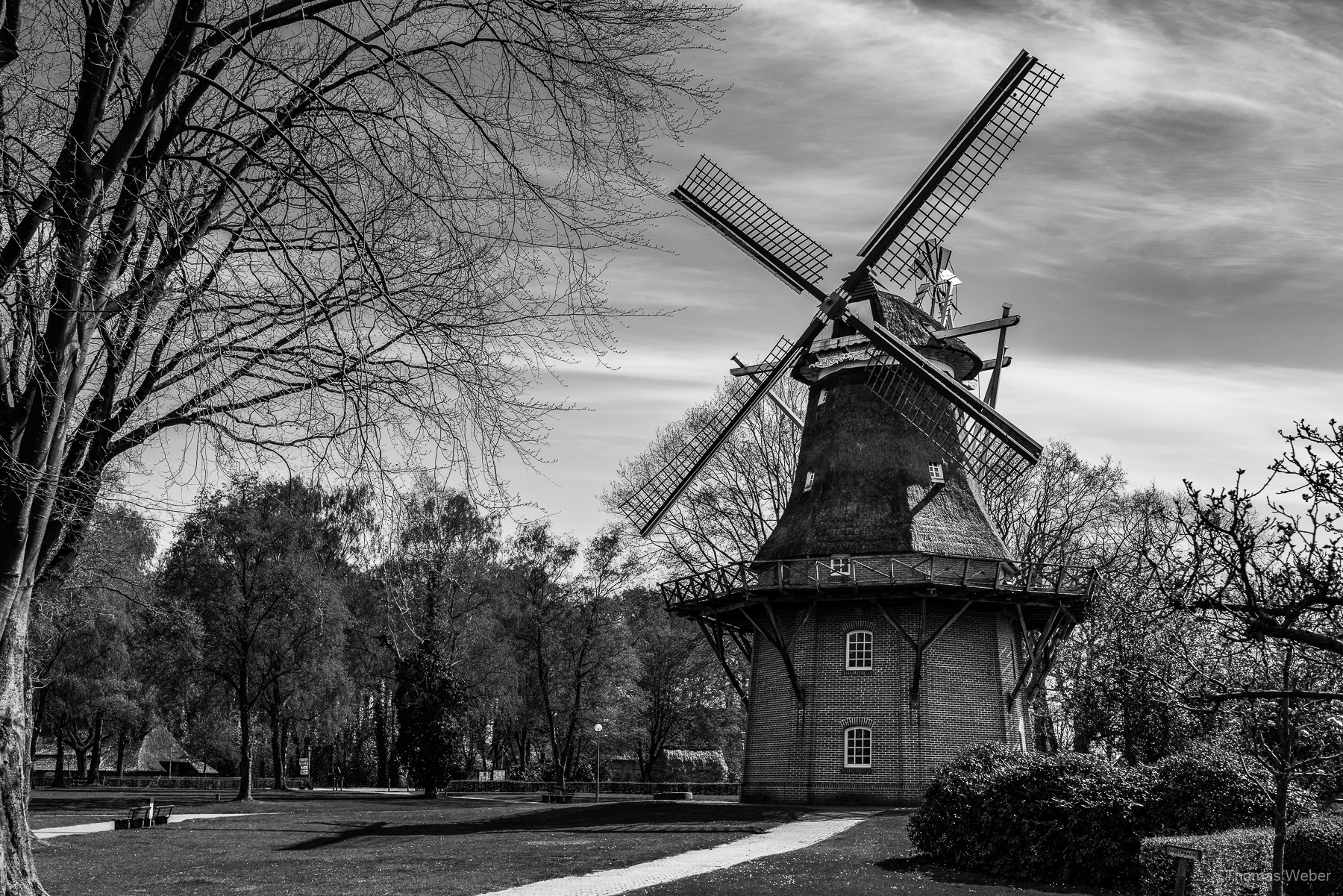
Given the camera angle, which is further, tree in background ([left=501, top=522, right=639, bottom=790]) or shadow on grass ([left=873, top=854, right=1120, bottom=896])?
tree in background ([left=501, top=522, right=639, bottom=790])

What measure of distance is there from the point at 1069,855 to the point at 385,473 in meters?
11.5

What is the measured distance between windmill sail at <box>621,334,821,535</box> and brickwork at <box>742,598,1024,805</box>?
16.4 feet

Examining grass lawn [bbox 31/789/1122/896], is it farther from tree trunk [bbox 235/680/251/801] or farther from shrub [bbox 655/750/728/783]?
shrub [bbox 655/750/728/783]

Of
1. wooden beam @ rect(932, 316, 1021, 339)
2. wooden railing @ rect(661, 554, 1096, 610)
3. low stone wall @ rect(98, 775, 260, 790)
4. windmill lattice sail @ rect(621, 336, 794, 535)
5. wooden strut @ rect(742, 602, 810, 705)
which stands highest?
wooden beam @ rect(932, 316, 1021, 339)

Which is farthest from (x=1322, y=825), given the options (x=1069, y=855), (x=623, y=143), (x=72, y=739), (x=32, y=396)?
(x=72, y=739)

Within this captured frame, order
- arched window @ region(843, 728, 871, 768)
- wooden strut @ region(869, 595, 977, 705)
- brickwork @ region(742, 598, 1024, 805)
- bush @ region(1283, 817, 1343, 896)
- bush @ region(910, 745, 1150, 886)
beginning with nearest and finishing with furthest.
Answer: bush @ region(1283, 817, 1343, 896) < bush @ region(910, 745, 1150, 886) < wooden strut @ region(869, 595, 977, 705) < brickwork @ region(742, 598, 1024, 805) < arched window @ region(843, 728, 871, 768)

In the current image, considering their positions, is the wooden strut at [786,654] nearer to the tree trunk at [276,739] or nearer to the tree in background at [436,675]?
the tree in background at [436,675]

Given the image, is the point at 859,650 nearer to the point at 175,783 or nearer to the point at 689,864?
the point at 689,864

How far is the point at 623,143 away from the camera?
807 centimetres

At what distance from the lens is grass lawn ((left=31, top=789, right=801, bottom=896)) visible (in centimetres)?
1520

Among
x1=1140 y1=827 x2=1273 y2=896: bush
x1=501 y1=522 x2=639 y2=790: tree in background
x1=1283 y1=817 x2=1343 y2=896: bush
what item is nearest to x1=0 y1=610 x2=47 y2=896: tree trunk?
x1=1140 y1=827 x2=1273 y2=896: bush

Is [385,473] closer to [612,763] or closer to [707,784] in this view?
[707,784]

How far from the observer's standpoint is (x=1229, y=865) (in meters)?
12.3

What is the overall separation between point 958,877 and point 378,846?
9842mm
